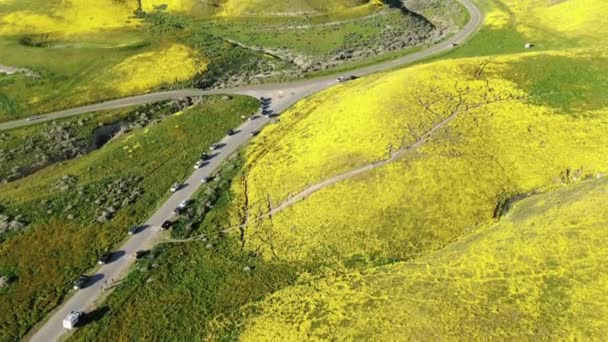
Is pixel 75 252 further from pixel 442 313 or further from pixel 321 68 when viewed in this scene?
pixel 321 68

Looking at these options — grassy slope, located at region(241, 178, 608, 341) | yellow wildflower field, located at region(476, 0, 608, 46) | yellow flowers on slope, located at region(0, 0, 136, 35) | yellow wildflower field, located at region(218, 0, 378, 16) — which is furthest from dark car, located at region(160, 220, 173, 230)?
yellow flowers on slope, located at region(0, 0, 136, 35)

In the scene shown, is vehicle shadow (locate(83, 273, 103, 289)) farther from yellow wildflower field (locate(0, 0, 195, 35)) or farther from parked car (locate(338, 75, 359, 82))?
yellow wildflower field (locate(0, 0, 195, 35))

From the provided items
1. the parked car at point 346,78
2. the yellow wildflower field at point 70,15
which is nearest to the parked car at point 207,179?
the parked car at point 346,78

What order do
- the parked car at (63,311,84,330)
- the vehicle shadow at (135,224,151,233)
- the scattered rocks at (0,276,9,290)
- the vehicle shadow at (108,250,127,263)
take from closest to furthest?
the parked car at (63,311,84,330) < the scattered rocks at (0,276,9,290) < the vehicle shadow at (108,250,127,263) < the vehicle shadow at (135,224,151,233)

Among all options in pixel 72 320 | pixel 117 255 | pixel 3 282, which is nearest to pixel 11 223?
pixel 3 282

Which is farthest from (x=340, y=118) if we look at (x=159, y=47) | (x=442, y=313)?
(x=159, y=47)

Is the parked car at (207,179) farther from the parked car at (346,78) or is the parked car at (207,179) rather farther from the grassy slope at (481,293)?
the parked car at (346,78)
